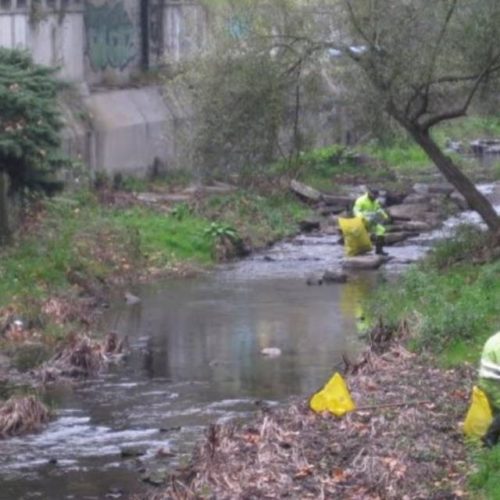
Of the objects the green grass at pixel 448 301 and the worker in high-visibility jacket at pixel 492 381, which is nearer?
the worker in high-visibility jacket at pixel 492 381

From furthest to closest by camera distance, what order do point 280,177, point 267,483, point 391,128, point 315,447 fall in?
point 280,177
point 391,128
point 315,447
point 267,483

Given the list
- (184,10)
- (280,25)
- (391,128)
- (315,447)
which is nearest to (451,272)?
(391,128)

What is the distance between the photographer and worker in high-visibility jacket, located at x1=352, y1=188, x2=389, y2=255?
1256 inches

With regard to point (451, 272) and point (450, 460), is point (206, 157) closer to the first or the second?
point (451, 272)

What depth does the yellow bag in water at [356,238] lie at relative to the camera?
3114 centimetres

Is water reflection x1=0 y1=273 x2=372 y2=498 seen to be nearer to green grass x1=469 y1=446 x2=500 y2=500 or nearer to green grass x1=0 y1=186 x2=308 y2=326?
green grass x1=0 y1=186 x2=308 y2=326

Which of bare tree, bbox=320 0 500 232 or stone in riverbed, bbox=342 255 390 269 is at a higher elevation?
bare tree, bbox=320 0 500 232

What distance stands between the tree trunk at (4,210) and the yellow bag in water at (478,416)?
13693 mm

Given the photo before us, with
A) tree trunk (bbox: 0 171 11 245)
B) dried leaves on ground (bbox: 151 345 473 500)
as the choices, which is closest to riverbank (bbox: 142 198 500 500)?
dried leaves on ground (bbox: 151 345 473 500)

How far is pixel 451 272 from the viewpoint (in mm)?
25781

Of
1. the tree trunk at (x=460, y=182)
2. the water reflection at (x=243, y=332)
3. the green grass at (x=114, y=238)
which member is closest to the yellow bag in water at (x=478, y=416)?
the water reflection at (x=243, y=332)

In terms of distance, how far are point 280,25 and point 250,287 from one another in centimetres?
469

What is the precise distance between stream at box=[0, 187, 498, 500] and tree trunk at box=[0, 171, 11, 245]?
2.49 m

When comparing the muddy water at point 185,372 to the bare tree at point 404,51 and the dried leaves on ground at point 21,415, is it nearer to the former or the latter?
the dried leaves on ground at point 21,415
